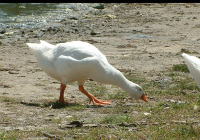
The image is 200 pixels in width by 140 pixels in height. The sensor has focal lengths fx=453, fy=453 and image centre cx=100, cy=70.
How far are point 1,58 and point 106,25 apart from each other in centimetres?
664

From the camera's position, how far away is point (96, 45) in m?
13.0

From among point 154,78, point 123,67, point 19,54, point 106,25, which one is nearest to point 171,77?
point 154,78

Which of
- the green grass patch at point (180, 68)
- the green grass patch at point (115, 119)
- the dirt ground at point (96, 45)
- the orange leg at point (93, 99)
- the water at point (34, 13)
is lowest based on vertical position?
the water at point (34, 13)

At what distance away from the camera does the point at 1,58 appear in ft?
37.0

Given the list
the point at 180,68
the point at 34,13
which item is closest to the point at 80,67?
the point at 180,68

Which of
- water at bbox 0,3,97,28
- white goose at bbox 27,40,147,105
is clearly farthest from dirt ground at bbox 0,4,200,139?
water at bbox 0,3,97,28

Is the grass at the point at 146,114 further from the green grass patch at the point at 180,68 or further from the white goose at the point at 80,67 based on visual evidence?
the white goose at the point at 80,67

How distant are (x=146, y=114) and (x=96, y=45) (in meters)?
6.38

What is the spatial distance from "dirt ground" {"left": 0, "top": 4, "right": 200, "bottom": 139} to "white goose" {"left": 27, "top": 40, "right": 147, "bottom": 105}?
1.30 ft

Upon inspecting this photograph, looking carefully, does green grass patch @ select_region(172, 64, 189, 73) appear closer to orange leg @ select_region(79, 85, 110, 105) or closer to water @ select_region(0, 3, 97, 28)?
orange leg @ select_region(79, 85, 110, 105)

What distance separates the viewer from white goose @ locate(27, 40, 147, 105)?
7406mm

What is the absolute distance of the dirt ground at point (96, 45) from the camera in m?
7.02

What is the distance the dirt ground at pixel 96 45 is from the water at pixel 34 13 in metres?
1.12

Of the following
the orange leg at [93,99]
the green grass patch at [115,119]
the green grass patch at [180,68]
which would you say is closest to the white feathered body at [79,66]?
the orange leg at [93,99]
